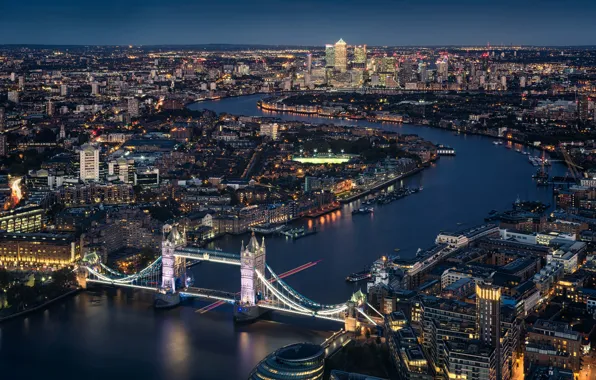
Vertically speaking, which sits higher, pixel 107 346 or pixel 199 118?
pixel 199 118

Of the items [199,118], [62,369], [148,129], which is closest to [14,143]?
[148,129]

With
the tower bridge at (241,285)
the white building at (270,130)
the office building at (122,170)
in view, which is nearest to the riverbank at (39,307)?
the tower bridge at (241,285)

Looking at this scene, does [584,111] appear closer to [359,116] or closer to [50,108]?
[359,116]

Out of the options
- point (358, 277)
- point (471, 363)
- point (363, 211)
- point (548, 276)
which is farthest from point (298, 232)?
point (471, 363)

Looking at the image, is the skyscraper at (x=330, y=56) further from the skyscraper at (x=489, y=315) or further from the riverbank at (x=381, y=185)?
the skyscraper at (x=489, y=315)

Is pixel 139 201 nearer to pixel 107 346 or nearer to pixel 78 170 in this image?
pixel 78 170

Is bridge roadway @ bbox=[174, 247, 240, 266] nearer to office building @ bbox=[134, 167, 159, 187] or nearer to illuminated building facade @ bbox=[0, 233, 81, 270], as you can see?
illuminated building facade @ bbox=[0, 233, 81, 270]
